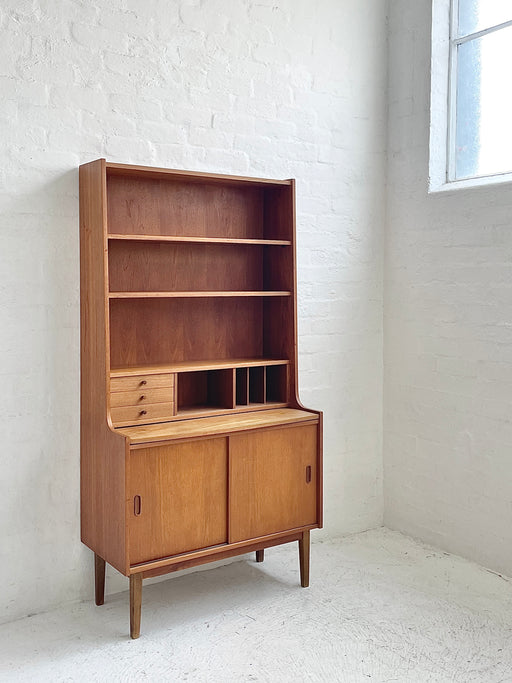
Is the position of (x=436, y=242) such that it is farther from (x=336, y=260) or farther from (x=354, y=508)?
(x=354, y=508)

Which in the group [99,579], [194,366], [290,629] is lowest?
[290,629]

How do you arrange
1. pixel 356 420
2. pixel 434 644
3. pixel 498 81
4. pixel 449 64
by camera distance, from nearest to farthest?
pixel 434 644 → pixel 498 81 → pixel 449 64 → pixel 356 420

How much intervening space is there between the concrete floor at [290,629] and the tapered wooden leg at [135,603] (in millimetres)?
44

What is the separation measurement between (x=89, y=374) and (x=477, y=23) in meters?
2.53

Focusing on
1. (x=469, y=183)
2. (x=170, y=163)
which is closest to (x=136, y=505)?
(x=170, y=163)

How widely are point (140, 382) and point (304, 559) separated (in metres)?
1.10

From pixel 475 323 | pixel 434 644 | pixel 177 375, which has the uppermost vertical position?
pixel 475 323

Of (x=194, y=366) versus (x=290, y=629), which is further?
(x=194, y=366)

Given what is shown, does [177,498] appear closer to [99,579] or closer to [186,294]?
[99,579]

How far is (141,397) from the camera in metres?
2.98

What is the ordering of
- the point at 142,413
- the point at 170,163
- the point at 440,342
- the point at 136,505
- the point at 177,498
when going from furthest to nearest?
the point at 440,342, the point at 170,163, the point at 142,413, the point at 177,498, the point at 136,505

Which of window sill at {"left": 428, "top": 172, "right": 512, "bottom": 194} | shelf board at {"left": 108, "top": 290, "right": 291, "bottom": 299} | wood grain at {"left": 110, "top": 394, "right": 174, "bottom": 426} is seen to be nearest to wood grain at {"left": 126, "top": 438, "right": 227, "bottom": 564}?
wood grain at {"left": 110, "top": 394, "right": 174, "bottom": 426}

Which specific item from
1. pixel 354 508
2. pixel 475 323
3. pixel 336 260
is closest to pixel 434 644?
pixel 354 508

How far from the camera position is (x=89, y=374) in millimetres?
3014
